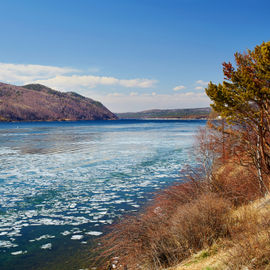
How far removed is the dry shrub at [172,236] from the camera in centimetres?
678

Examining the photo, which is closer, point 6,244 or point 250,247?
point 250,247

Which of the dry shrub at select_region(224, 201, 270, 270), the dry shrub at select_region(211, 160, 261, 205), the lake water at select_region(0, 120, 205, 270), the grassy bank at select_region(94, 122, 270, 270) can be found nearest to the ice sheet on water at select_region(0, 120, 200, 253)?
the lake water at select_region(0, 120, 205, 270)

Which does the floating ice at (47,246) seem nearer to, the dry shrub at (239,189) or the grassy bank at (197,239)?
the grassy bank at (197,239)

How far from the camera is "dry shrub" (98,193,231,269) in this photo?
6.78 metres

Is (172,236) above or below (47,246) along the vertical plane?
above

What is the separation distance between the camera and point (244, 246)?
5.50 metres

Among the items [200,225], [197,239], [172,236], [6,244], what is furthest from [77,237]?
[200,225]

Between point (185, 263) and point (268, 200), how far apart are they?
377cm

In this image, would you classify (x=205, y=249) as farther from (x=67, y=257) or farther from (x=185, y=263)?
(x=67, y=257)

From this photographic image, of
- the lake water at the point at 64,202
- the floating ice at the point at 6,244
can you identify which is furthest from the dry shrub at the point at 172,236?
the floating ice at the point at 6,244

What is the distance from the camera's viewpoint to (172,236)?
705 cm

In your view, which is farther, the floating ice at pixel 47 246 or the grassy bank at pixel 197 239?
the floating ice at pixel 47 246

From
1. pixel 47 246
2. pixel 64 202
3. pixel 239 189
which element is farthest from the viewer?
pixel 64 202

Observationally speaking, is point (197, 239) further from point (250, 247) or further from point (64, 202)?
point (64, 202)
